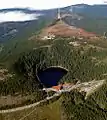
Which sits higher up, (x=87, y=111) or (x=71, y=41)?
(x=71, y=41)

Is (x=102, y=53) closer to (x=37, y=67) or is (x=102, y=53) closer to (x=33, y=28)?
(x=37, y=67)

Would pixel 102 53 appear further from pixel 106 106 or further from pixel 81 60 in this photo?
pixel 106 106

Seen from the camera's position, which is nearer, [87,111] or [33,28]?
[87,111]

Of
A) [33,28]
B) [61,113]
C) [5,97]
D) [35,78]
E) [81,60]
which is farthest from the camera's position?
[33,28]

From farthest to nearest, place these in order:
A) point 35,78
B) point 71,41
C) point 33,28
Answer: point 33,28
point 71,41
point 35,78

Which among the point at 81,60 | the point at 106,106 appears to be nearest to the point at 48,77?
the point at 81,60

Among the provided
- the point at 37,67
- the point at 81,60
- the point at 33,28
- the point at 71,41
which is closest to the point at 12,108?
the point at 37,67
